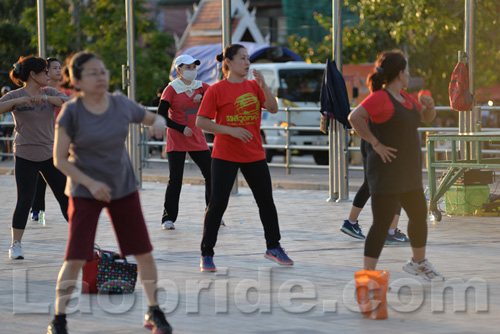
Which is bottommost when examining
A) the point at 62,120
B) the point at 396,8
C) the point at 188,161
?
the point at 188,161

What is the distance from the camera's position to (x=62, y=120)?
235 inches

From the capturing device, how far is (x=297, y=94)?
25672 mm

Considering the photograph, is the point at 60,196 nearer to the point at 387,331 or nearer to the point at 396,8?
the point at 387,331

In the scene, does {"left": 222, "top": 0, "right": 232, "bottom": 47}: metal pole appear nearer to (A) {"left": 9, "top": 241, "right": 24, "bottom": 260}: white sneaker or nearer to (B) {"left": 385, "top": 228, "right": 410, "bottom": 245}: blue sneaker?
(B) {"left": 385, "top": 228, "right": 410, "bottom": 245}: blue sneaker

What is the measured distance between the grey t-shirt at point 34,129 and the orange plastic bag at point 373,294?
390 centimetres

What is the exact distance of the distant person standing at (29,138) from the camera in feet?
30.8

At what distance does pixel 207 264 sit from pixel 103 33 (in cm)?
2988

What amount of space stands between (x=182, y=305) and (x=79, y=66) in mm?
1866

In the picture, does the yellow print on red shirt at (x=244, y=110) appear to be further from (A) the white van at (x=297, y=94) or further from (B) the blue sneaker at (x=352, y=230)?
(A) the white van at (x=297, y=94)

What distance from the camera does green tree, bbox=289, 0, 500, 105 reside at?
73.9 ft

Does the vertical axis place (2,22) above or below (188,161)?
above

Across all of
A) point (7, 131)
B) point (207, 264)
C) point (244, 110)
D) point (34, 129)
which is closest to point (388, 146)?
point (244, 110)

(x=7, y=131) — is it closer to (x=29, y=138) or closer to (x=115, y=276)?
(x=29, y=138)

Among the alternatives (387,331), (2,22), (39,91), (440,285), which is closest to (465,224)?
(440,285)
